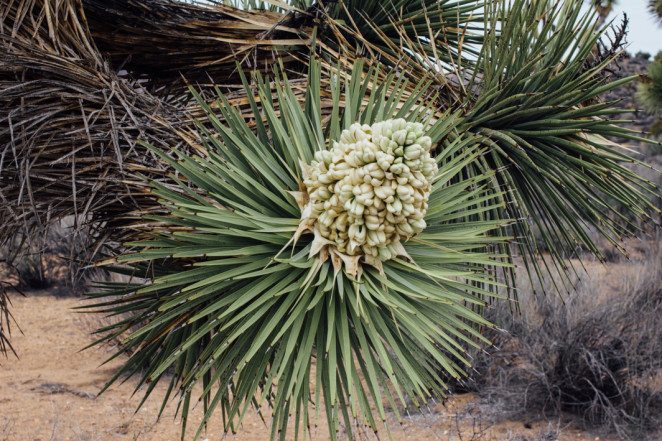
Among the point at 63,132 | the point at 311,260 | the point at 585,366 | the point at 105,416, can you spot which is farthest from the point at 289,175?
the point at 585,366

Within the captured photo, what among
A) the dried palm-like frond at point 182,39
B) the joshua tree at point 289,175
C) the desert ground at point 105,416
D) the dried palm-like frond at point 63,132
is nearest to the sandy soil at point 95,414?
the desert ground at point 105,416

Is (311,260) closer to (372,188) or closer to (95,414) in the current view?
(372,188)

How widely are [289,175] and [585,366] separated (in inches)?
162

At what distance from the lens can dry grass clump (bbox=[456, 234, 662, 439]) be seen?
4.44m

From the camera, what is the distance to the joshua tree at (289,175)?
1.49 meters

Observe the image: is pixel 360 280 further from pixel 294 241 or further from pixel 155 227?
pixel 155 227

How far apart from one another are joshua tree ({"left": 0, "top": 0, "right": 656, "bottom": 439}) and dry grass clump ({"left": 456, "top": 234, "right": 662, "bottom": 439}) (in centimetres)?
251

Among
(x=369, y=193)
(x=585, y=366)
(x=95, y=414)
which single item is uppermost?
(x=369, y=193)

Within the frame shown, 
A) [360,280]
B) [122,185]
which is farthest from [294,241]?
[122,185]

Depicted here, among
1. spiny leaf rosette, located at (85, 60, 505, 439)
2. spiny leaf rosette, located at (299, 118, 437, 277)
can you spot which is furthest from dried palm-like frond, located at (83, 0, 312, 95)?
spiny leaf rosette, located at (299, 118, 437, 277)

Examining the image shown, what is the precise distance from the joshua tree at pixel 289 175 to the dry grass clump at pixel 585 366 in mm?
2512

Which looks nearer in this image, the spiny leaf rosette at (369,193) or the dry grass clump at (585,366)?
the spiny leaf rosette at (369,193)

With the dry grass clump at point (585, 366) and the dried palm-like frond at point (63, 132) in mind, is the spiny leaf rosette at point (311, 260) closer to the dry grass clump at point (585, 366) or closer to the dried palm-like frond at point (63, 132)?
the dried palm-like frond at point (63, 132)

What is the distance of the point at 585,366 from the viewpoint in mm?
4688
